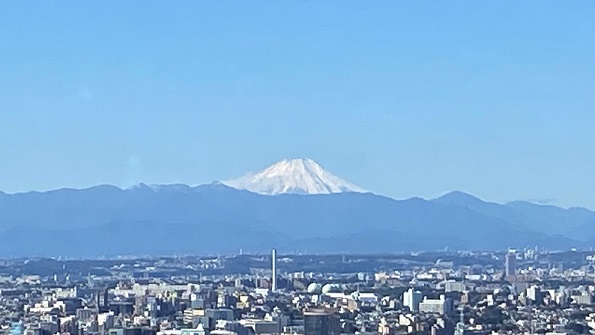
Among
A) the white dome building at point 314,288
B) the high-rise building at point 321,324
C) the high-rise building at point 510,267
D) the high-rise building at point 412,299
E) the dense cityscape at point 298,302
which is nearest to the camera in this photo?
the high-rise building at point 321,324

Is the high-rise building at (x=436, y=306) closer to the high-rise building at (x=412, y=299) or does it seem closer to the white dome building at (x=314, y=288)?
Answer: the high-rise building at (x=412, y=299)

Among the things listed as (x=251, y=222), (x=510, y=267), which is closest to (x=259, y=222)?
(x=251, y=222)

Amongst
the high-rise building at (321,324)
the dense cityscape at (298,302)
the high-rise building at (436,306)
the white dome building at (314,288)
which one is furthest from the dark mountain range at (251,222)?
the high-rise building at (321,324)

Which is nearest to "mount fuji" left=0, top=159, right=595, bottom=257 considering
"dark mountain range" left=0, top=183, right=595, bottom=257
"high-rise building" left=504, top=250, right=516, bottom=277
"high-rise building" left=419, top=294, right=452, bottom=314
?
"dark mountain range" left=0, top=183, right=595, bottom=257

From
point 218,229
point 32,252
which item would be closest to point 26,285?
point 32,252

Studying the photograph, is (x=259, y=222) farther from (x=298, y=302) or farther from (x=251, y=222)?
(x=298, y=302)

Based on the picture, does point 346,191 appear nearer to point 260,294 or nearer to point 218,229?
point 218,229

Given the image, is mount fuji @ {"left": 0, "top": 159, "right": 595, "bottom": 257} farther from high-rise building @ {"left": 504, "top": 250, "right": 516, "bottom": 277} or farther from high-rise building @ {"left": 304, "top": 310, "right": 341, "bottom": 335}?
high-rise building @ {"left": 304, "top": 310, "right": 341, "bottom": 335}
